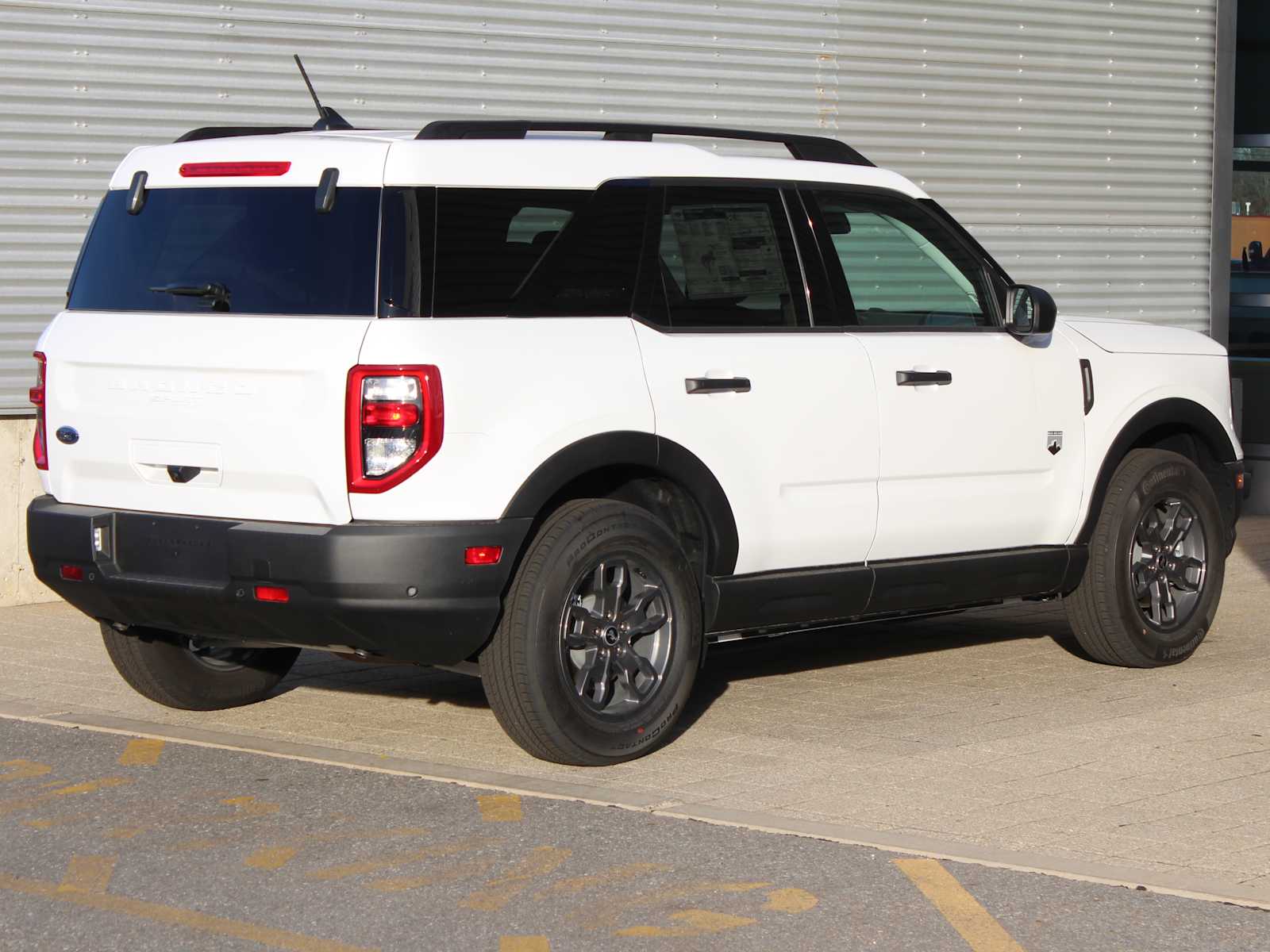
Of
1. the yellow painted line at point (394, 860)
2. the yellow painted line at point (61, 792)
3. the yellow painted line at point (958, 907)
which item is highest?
the yellow painted line at point (958, 907)

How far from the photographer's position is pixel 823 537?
23.6 feet

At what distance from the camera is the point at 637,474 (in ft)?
22.4

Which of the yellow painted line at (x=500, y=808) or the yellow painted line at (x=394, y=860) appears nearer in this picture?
the yellow painted line at (x=394, y=860)

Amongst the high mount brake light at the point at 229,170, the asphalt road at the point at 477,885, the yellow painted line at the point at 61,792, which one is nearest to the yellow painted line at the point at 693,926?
the asphalt road at the point at 477,885

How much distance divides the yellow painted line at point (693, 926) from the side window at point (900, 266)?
2902 mm

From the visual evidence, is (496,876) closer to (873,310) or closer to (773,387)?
(773,387)

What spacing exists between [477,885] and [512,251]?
2.09m

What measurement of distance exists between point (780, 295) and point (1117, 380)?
1.74m

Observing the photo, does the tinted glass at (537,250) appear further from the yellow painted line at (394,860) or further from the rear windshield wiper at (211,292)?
the yellow painted line at (394,860)

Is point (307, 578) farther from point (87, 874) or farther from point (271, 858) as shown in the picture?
point (87, 874)

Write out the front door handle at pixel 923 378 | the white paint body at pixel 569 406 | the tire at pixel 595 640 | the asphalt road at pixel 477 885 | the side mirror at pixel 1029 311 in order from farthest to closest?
the side mirror at pixel 1029 311, the front door handle at pixel 923 378, the tire at pixel 595 640, the white paint body at pixel 569 406, the asphalt road at pixel 477 885

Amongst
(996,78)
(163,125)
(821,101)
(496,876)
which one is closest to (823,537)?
(496,876)

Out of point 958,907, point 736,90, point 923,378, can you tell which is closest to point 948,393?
point 923,378

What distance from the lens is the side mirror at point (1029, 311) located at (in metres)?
7.61
